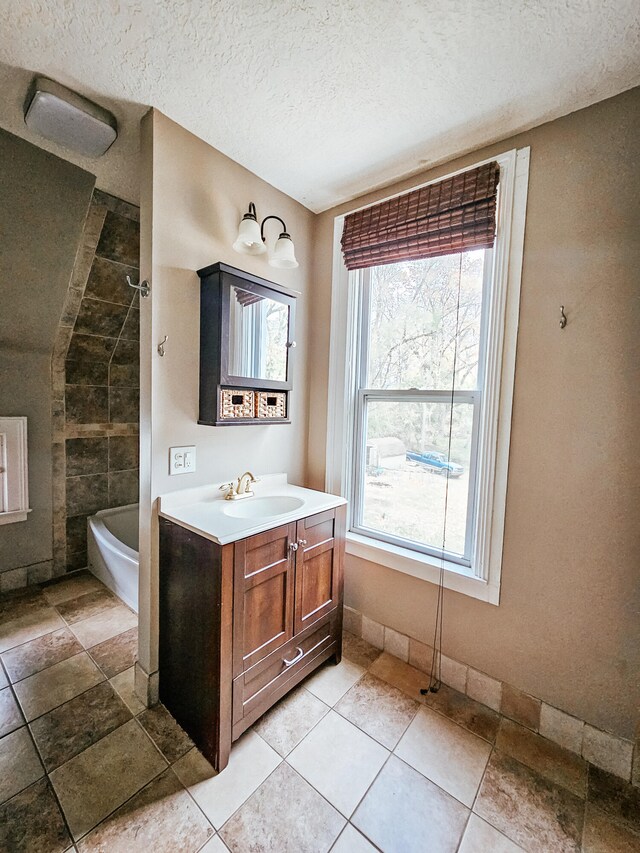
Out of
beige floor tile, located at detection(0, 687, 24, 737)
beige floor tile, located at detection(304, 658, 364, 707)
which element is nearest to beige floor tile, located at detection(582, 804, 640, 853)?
beige floor tile, located at detection(304, 658, 364, 707)

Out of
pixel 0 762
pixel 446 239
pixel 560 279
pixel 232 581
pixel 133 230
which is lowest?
pixel 0 762

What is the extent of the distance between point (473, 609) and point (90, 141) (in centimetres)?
267

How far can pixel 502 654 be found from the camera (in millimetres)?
1515

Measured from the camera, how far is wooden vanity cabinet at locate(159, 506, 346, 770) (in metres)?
1.23

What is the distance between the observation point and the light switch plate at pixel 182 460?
4.92 ft

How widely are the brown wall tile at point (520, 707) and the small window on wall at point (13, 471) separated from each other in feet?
9.77

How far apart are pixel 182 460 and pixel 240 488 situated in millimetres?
320

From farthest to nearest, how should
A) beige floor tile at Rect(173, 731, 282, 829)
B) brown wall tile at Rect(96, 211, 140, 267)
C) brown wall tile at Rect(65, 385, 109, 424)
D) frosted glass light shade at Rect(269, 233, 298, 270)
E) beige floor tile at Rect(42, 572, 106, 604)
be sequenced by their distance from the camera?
brown wall tile at Rect(65, 385, 109, 424), beige floor tile at Rect(42, 572, 106, 604), brown wall tile at Rect(96, 211, 140, 267), frosted glass light shade at Rect(269, 233, 298, 270), beige floor tile at Rect(173, 731, 282, 829)

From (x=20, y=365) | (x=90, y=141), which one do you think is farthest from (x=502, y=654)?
(x=20, y=365)

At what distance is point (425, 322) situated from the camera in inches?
69.2

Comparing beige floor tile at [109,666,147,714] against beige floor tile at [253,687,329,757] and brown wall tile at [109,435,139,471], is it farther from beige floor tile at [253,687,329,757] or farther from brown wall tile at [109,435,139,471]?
brown wall tile at [109,435,139,471]

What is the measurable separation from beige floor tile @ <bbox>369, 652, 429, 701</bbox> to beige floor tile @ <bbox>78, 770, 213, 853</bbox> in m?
0.92

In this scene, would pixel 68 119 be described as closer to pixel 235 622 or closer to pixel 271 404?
pixel 271 404

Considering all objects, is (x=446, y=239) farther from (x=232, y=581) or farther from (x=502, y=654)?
(x=502, y=654)
